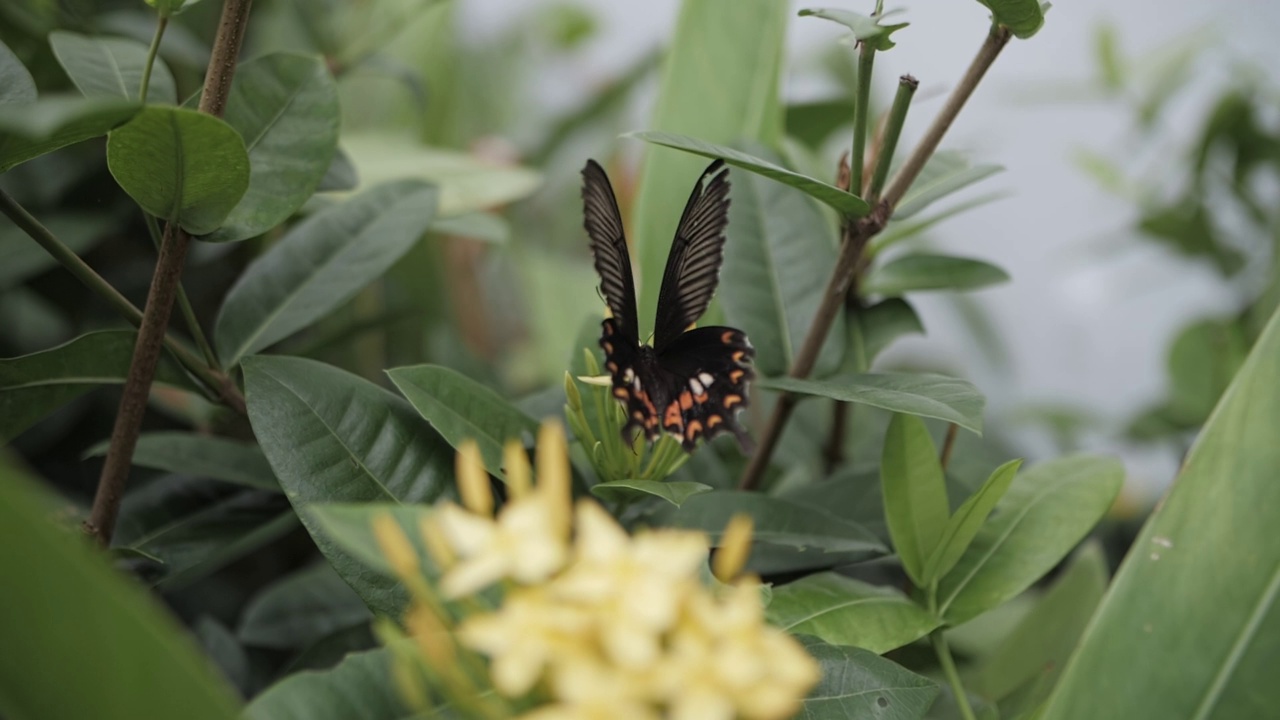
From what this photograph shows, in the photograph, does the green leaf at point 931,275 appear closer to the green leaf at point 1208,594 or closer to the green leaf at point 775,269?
the green leaf at point 775,269

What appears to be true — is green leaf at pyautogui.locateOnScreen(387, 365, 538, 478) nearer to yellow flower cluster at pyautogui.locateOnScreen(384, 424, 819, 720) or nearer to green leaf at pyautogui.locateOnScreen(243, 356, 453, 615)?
green leaf at pyautogui.locateOnScreen(243, 356, 453, 615)

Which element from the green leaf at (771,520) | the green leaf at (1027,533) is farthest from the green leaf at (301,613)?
the green leaf at (1027,533)

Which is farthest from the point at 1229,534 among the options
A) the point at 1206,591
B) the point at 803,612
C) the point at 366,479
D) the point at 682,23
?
the point at 682,23

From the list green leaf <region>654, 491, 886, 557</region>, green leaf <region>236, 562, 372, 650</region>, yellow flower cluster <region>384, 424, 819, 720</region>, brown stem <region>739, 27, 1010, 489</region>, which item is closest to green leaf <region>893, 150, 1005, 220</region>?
brown stem <region>739, 27, 1010, 489</region>

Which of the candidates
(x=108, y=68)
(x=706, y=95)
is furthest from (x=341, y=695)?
(x=706, y=95)

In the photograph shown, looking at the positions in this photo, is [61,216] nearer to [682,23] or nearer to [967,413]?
[682,23]

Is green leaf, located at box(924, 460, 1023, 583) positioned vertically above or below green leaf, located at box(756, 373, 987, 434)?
below
